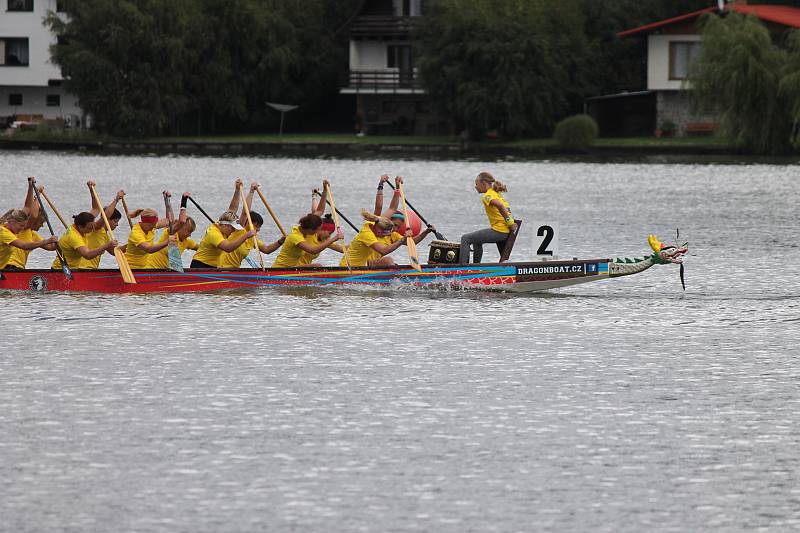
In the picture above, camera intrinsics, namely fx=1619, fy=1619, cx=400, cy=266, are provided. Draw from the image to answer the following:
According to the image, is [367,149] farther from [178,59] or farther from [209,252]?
[209,252]

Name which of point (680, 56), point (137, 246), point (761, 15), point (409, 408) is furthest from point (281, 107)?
point (409, 408)

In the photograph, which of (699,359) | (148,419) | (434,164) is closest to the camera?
(148,419)

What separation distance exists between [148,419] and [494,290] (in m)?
9.62

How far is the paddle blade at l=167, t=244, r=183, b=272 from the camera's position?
24.0 m

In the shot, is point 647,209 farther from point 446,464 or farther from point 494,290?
point 446,464

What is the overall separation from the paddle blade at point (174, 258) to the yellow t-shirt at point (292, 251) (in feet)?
4.64

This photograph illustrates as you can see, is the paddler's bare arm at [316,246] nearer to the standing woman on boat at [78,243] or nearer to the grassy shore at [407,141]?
the standing woman on boat at [78,243]

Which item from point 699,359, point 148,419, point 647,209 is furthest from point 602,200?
point 148,419

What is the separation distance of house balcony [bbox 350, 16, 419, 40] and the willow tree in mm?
27881

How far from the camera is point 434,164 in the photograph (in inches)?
2832

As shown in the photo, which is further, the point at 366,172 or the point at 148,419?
the point at 366,172

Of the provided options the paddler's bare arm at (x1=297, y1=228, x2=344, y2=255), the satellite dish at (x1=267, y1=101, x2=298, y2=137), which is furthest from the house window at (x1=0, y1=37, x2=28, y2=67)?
the paddler's bare arm at (x1=297, y1=228, x2=344, y2=255)

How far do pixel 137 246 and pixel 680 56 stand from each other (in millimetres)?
63181

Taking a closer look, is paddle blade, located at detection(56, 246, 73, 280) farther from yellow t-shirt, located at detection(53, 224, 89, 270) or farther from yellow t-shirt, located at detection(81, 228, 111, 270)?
yellow t-shirt, located at detection(81, 228, 111, 270)
